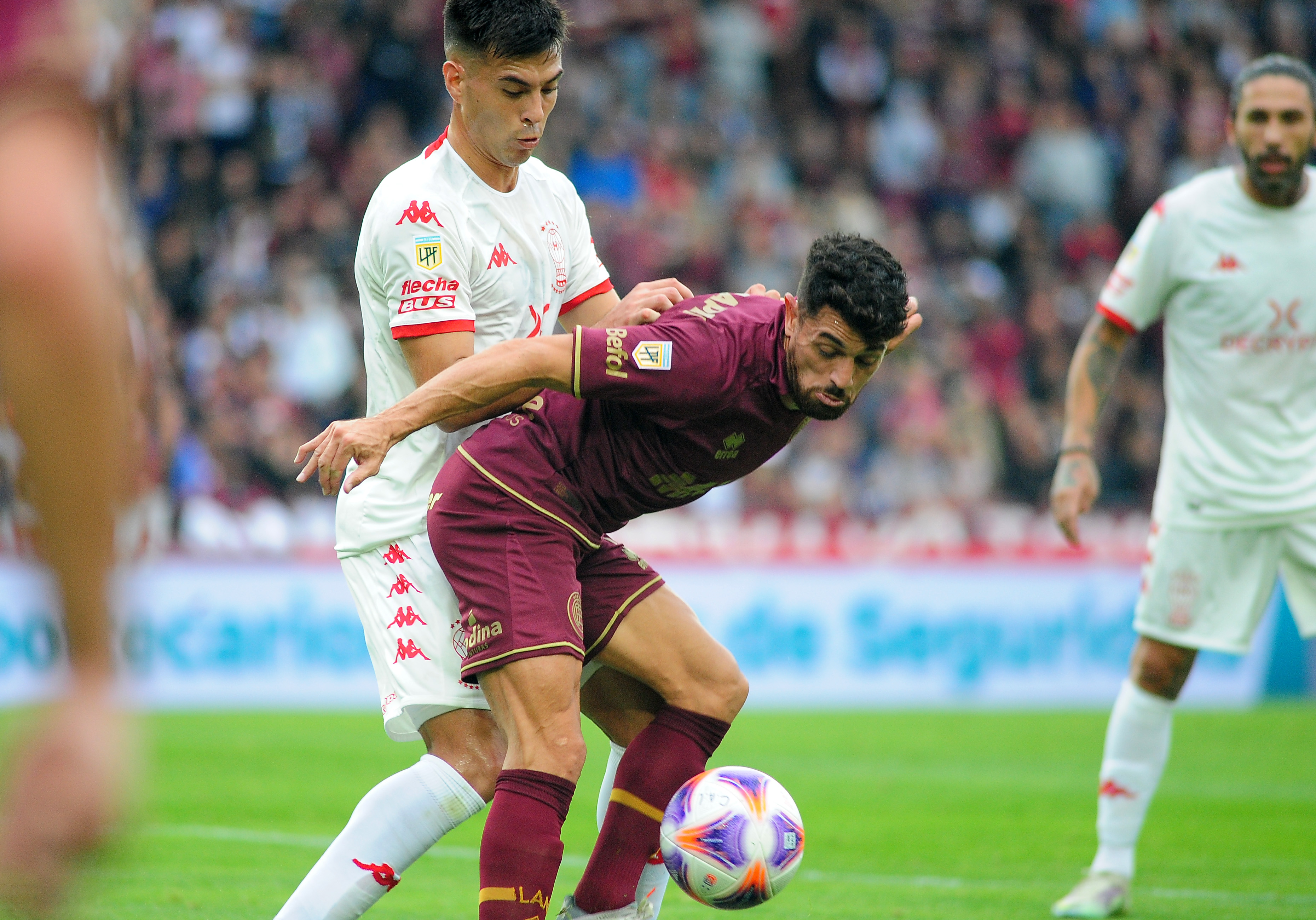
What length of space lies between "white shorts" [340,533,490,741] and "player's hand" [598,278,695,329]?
78 centimetres

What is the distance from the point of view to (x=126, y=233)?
4.44 feet

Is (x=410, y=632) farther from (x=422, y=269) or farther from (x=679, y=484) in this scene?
(x=422, y=269)

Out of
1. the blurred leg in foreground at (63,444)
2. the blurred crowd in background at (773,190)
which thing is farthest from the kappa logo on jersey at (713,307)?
the blurred crowd in background at (773,190)

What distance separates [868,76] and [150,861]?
14.4 meters

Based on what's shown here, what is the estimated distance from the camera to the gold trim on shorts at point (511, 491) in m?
3.91

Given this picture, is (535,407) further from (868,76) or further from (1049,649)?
(868,76)

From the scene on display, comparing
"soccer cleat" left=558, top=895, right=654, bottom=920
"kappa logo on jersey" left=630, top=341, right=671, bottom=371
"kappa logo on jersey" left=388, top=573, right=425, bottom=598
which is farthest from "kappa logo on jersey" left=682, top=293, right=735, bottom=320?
"soccer cleat" left=558, top=895, right=654, bottom=920

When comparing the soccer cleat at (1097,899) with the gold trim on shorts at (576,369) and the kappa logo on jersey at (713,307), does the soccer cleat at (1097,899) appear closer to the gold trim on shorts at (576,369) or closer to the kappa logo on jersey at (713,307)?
the kappa logo on jersey at (713,307)

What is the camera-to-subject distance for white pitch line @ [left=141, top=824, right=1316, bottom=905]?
5.47m

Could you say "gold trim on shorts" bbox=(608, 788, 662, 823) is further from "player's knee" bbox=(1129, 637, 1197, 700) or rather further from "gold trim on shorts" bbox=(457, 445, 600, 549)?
"player's knee" bbox=(1129, 637, 1197, 700)

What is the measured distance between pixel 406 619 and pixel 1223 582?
10.1 feet

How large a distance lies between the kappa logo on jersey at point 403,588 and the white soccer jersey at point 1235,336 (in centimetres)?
299

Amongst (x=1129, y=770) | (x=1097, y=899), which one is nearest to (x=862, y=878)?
(x=1097, y=899)

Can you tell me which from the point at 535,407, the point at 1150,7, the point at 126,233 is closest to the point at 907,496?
the point at 1150,7
